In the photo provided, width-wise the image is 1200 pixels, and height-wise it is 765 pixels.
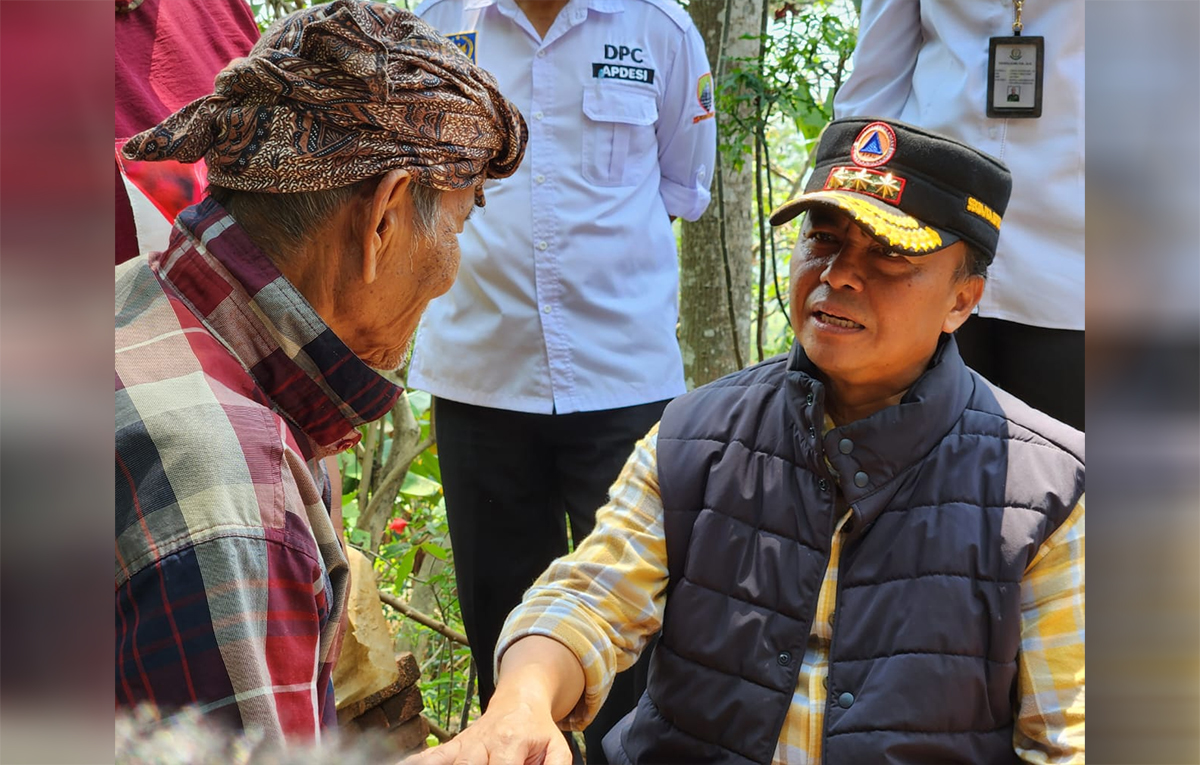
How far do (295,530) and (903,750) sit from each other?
0.79 metres

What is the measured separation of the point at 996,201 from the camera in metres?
1.58

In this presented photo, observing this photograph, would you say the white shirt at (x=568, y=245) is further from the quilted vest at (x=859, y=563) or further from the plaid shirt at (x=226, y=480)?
the plaid shirt at (x=226, y=480)

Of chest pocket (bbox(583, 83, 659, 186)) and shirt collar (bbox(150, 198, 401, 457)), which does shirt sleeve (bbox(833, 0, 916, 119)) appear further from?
shirt collar (bbox(150, 198, 401, 457))

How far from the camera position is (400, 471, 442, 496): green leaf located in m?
3.67

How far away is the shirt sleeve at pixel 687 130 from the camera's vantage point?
2412 millimetres

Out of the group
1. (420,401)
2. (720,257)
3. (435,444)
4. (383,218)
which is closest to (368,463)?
(420,401)

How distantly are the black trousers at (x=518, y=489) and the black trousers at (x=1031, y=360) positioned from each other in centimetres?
64

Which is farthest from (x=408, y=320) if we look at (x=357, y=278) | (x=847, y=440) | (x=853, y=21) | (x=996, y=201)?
(x=853, y=21)

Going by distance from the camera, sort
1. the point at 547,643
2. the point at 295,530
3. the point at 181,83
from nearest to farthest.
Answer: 1. the point at 295,530
2. the point at 547,643
3. the point at 181,83

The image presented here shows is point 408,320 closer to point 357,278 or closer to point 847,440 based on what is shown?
point 357,278

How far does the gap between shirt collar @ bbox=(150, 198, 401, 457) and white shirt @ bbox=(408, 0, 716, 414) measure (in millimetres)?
1060

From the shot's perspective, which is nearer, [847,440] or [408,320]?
[408,320]

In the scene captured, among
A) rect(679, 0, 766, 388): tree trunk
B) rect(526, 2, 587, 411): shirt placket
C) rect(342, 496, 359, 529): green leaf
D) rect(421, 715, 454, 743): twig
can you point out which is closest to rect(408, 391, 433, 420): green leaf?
rect(342, 496, 359, 529): green leaf

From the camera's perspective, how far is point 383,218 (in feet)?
4.04
